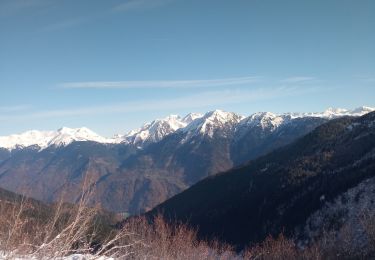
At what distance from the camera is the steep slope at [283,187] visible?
106 metres

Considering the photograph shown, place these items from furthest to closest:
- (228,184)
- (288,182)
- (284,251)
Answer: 1. (228,184)
2. (288,182)
3. (284,251)

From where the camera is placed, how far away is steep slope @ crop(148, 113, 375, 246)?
105688mm

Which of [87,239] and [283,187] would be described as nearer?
[87,239]

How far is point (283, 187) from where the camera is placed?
13625cm

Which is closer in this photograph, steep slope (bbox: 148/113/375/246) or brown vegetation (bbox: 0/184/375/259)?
brown vegetation (bbox: 0/184/375/259)

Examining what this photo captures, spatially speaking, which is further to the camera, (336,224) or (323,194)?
(323,194)

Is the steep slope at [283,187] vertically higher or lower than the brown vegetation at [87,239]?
lower

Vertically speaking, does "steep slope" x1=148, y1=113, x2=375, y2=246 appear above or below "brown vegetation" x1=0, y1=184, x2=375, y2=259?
below

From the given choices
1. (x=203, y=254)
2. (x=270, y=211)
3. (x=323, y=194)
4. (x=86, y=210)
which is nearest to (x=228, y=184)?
(x=270, y=211)

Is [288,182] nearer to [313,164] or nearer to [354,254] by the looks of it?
[313,164]

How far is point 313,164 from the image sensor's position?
14375cm

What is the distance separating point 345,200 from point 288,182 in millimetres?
49294

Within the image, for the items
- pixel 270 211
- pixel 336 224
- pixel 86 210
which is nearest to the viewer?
pixel 86 210

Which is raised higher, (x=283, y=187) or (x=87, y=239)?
(x=87, y=239)
